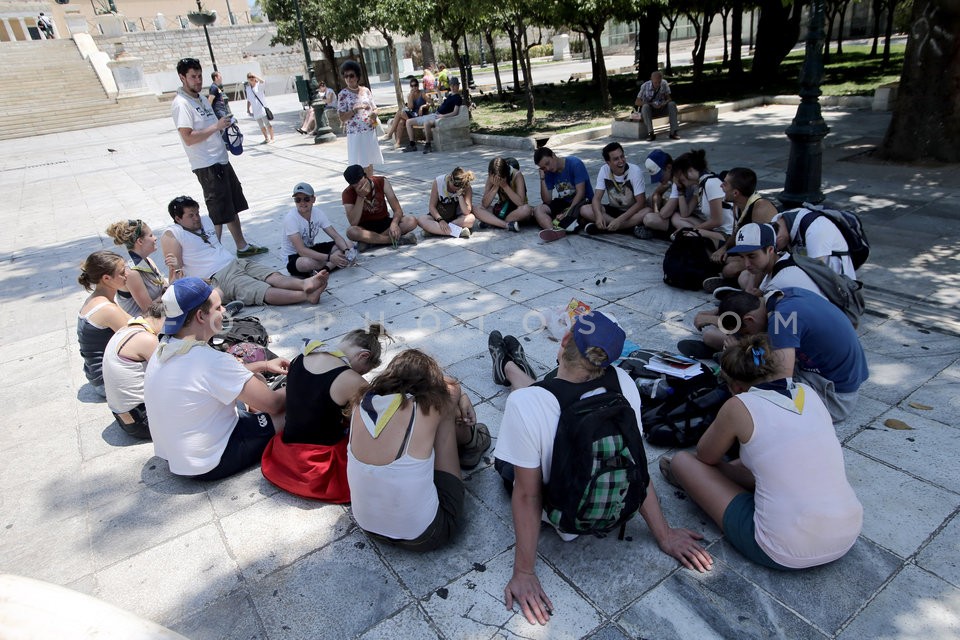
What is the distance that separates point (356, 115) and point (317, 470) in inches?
290

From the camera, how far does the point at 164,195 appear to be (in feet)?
37.7

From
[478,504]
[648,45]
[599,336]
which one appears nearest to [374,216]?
[478,504]

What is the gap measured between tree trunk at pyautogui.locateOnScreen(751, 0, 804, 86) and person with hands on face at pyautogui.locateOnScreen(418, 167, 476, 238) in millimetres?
14008

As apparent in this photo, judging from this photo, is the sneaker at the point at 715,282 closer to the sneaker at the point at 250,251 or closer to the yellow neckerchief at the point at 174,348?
the yellow neckerchief at the point at 174,348

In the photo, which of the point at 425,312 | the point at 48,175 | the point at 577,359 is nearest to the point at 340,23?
the point at 48,175

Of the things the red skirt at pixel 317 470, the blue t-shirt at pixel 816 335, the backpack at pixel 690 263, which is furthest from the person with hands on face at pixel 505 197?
the red skirt at pixel 317 470

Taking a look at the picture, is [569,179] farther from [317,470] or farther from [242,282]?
[317,470]

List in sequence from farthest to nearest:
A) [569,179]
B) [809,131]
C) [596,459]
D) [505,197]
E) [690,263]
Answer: [505,197], [569,179], [809,131], [690,263], [596,459]

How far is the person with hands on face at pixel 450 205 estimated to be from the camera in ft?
24.4

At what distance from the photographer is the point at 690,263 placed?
17.9 feet

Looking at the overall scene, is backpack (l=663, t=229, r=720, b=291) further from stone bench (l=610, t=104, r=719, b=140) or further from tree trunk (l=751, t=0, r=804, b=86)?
tree trunk (l=751, t=0, r=804, b=86)

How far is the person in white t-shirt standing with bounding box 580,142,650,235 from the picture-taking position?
22.3 ft

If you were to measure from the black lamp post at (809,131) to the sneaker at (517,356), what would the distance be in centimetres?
444

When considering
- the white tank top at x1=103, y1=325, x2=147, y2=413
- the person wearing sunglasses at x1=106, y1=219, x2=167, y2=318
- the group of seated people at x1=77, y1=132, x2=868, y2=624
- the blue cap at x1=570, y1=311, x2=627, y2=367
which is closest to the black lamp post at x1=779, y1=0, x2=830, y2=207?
the group of seated people at x1=77, y1=132, x2=868, y2=624
